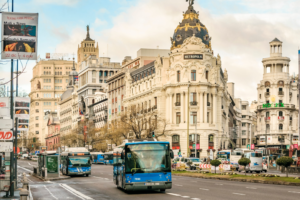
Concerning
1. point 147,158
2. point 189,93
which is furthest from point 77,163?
point 189,93

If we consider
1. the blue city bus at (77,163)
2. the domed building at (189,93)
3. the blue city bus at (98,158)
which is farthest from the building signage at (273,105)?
the blue city bus at (77,163)

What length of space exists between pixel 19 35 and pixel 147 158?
8.99m

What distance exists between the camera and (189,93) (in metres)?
91.6

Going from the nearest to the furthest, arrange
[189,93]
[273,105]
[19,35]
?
1. [19,35]
2. [189,93]
3. [273,105]

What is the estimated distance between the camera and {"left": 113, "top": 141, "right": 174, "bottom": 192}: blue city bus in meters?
26.7

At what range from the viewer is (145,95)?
334ft

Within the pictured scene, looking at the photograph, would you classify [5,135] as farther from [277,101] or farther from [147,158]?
[277,101]

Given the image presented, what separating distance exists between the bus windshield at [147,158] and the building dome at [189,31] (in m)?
66.5

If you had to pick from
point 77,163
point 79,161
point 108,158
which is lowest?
point 108,158

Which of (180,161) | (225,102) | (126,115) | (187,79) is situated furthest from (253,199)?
(225,102)

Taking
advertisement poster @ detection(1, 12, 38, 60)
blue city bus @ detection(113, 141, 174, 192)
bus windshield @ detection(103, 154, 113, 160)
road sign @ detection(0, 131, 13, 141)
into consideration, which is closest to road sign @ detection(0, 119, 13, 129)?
road sign @ detection(0, 131, 13, 141)

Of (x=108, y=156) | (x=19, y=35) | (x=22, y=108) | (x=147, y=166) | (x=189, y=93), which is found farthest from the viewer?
(x=108, y=156)

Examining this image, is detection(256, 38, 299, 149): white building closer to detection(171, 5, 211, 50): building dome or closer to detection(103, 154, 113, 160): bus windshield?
detection(171, 5, 211, 50): building dome

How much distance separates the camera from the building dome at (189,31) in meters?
93.4
